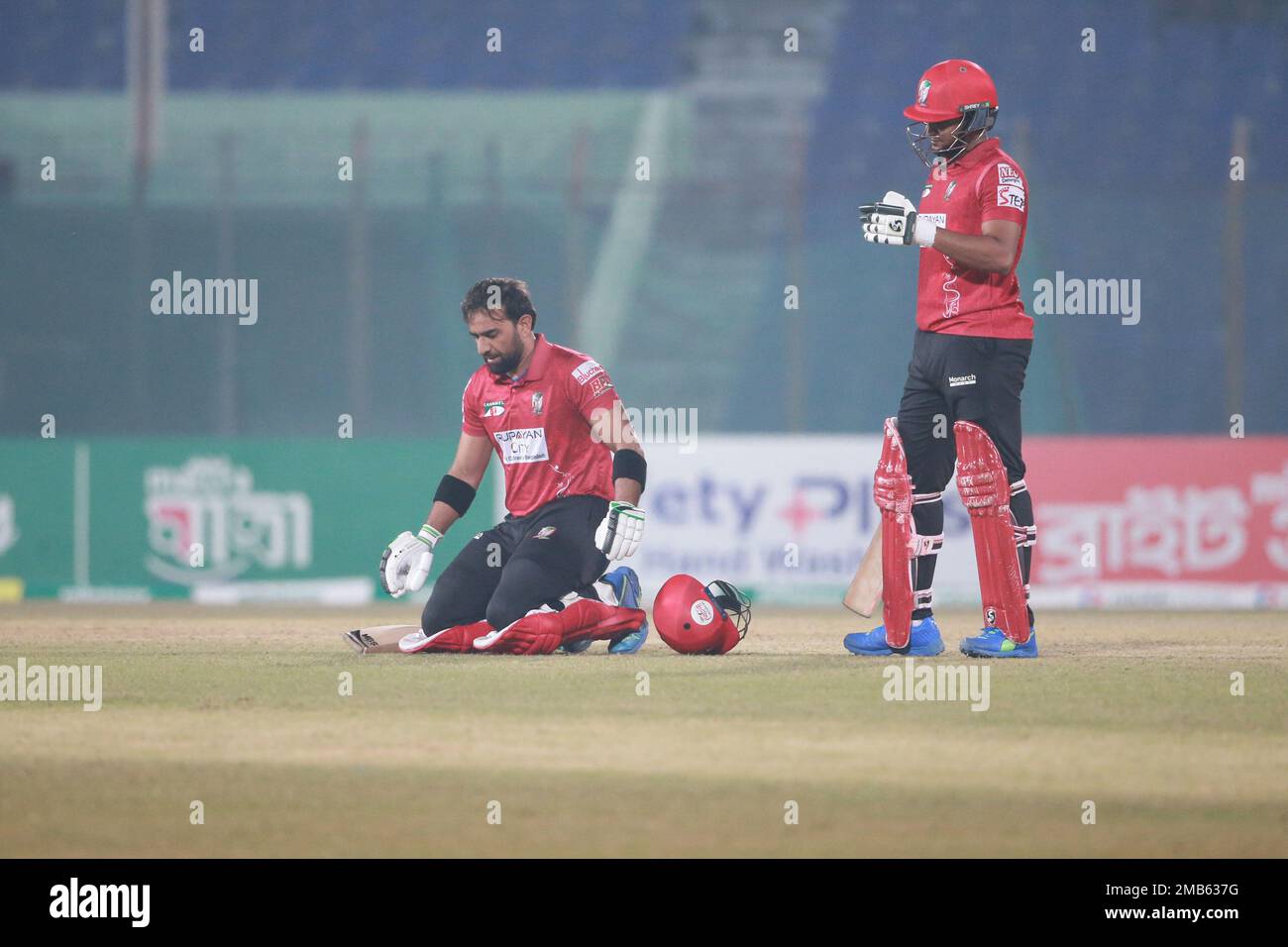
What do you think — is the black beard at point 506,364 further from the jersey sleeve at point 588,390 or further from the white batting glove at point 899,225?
the white batting glove at point 899,225

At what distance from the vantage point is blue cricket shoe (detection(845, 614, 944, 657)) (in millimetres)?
8477

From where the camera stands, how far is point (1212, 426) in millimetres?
16750

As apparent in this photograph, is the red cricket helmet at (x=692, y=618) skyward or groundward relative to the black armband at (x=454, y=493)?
groundward

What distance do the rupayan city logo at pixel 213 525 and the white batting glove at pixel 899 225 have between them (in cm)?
795

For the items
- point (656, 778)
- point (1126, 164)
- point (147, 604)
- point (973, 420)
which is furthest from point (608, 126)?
point (656, 778)

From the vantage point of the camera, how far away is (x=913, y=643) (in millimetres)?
8484

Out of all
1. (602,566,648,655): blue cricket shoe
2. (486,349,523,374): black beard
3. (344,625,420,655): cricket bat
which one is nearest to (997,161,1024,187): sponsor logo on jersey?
(486,349,523,374): black beard

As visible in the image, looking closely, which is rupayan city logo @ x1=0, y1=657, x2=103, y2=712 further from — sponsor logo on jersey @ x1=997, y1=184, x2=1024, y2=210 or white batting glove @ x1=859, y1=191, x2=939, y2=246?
sponsor logo on jersey @ x1=997, y1=184, x2=1024, y2=210

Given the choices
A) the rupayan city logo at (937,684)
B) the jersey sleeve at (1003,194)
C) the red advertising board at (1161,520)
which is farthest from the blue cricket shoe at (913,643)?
the red advertising board at (1161,520)

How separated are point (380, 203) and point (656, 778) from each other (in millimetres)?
12416

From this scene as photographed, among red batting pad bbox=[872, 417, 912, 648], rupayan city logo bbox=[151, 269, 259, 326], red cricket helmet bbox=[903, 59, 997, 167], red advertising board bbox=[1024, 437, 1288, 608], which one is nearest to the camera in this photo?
red cricket helmet bbox=[903, 59, 997, 167]

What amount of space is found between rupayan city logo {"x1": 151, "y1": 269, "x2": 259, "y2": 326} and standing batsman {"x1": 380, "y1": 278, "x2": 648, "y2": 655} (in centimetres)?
776

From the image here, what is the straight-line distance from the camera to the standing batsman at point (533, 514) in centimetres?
855
